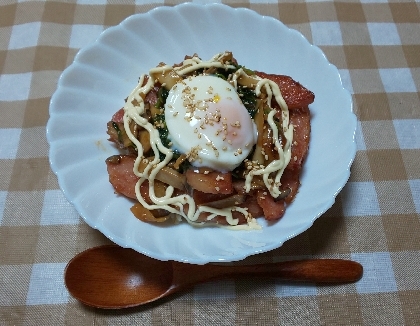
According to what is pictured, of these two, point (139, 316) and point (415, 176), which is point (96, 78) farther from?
point (415, 176)

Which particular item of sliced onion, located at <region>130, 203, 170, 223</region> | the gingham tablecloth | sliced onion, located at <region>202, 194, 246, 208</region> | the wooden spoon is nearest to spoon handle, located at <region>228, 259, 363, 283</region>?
the wooden spoon

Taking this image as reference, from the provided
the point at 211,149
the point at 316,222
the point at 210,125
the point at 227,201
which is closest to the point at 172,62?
the point at 210,125

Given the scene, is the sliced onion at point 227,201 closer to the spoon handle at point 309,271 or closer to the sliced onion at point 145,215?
the sliced onion at point 145,215

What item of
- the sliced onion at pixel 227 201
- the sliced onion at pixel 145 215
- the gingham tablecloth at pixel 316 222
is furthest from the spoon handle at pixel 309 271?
the sliced onion at pixel 145 215

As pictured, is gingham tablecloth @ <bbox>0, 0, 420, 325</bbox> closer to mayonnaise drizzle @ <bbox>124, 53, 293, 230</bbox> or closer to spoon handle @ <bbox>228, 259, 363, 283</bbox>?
spoon handle @ <bbox>228, 259, 363, 283</bbox>

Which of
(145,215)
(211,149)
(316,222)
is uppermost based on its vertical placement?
(211,149)

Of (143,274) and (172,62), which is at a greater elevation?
(172,62)

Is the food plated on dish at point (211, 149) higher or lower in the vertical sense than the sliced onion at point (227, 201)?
higher

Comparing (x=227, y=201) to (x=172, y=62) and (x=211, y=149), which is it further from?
(x=172, y=62)
